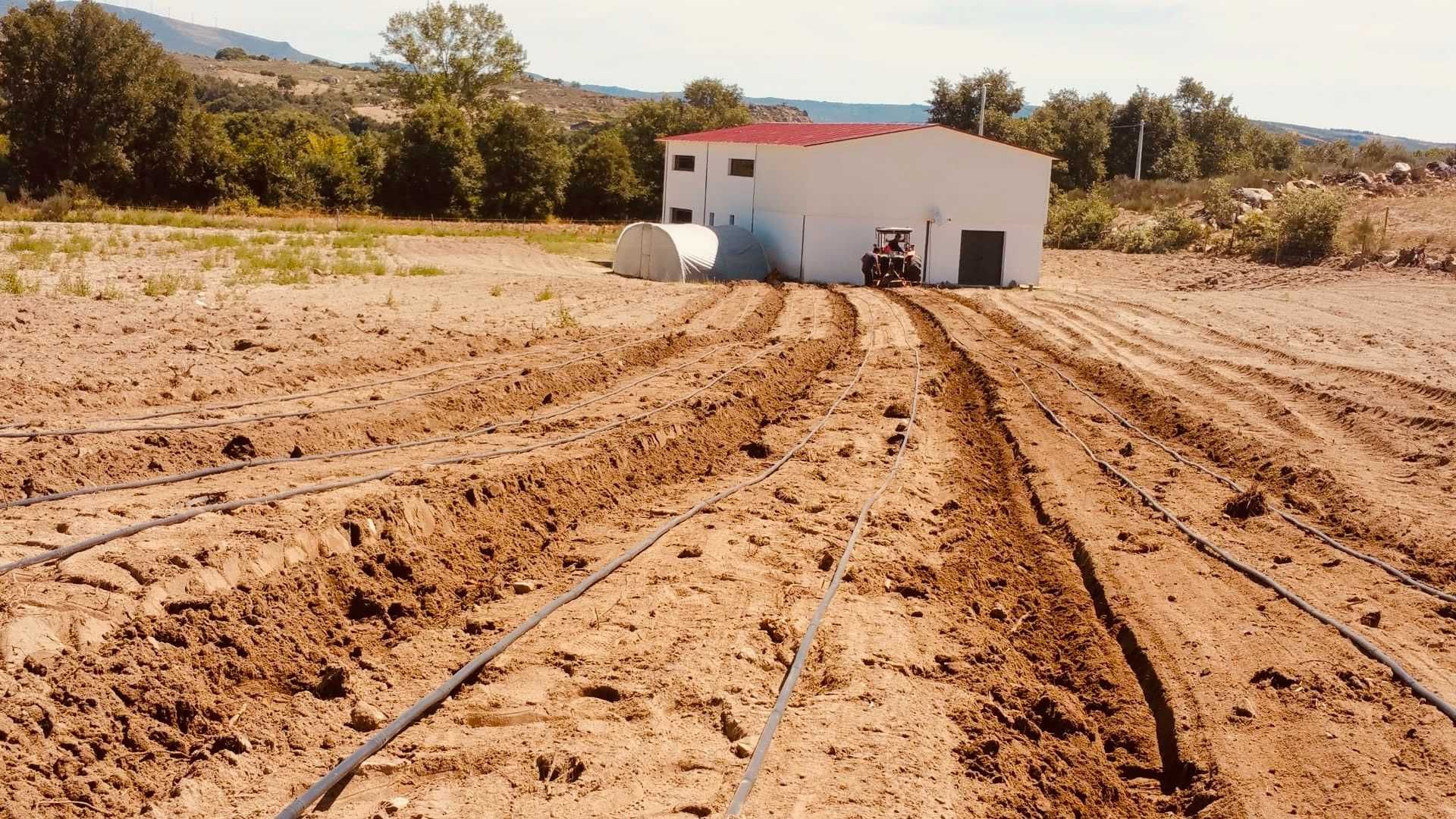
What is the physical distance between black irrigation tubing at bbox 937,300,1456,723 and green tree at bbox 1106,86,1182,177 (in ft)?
193

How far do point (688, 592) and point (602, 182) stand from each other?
161 feet

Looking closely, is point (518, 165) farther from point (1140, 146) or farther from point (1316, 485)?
point (1316, 485)

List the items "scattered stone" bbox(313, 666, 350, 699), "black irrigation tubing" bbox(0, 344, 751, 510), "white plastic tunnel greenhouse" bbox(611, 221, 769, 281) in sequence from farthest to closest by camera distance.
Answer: "white plastic tunnel greenhouse" bbox(611, 221, 769, 281)
"black irrigation tubing" bbox(0, 344, 751, 510)
"scattered stone" bbox(313, 666, 350, 699)

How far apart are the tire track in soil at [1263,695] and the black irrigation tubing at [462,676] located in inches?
119

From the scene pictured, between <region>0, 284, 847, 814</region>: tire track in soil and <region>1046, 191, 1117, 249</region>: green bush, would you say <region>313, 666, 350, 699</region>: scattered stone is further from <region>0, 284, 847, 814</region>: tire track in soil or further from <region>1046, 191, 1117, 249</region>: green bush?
<region>1046, 191, 1117, 249</region>: green bush

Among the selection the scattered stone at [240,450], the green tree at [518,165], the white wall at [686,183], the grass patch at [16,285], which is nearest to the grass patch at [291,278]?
the grass patch at [16,285]

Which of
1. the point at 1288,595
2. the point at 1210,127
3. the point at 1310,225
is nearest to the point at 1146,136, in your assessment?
the point at 1210,127

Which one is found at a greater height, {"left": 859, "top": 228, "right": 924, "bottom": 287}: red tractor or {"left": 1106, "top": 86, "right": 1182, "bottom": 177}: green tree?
{"left": 1106, "top": 86, "right": 1182, "bottom": 177}: green tree

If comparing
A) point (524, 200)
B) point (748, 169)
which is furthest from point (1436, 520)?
point (524, 200)

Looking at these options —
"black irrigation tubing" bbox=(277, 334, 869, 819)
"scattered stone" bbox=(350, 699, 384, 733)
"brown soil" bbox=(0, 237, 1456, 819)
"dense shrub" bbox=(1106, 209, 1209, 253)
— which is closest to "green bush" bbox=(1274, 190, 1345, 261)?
"dense shrub" bbox=(1106, 209, 1209, 253)

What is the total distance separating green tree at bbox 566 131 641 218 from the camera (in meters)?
54.9

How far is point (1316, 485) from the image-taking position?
36.4 feet

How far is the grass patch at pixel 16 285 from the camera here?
17844 mm

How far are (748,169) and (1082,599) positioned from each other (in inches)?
1117
